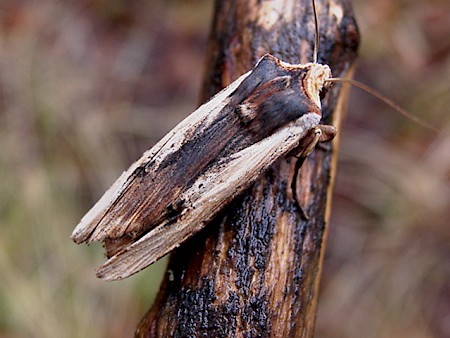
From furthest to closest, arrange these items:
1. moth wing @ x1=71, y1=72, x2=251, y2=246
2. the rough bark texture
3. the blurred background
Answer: the blurred background
moth wing @ x1=71, y1=72, x2=251, y2=246
the rough bark texture

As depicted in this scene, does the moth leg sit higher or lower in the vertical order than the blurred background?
lower

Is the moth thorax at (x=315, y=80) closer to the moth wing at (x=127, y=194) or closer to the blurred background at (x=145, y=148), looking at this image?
the moth wing at (x=127, y=194)

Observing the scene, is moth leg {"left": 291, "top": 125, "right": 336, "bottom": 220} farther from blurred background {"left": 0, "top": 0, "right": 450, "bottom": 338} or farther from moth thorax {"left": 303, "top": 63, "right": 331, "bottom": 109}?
blurred background {"left": 0, "top": 0, "right": 450, "bottom": 338}

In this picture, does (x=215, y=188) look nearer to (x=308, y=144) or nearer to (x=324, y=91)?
(x=308, y=144)

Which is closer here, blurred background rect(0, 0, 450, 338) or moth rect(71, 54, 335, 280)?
moth rect(71, 54, 335, 280)

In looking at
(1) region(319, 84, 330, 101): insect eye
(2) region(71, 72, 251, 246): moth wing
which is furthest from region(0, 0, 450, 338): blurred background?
(1) region(319, 84, 330, 101): insect eye

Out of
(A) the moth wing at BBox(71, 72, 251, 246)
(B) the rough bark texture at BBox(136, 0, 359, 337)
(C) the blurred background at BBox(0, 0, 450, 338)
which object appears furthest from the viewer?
(C) the blurred background at BBox(0, 0, 450, 338)
